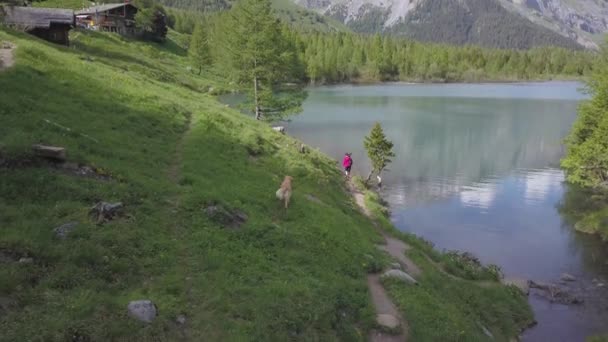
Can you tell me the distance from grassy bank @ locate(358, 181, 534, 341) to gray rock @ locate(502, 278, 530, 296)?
0.59 m

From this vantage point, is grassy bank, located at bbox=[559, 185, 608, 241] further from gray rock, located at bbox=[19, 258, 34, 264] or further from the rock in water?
gray rock, located at bbox=[19, 258, 34, 264]

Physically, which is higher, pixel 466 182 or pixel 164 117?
pixel 164 117

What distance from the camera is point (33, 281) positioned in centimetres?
1062

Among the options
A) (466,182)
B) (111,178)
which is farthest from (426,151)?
(111,178)

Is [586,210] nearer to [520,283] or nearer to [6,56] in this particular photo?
[520,283]

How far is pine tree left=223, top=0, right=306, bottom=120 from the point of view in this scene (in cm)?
4341

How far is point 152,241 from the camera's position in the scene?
13.6 metres

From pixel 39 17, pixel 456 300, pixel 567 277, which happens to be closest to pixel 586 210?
pixel 567 277

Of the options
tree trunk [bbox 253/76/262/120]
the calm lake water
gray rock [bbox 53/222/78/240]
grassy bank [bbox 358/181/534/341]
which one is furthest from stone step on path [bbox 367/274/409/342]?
tree trunk [bbox 253/76/262/120]

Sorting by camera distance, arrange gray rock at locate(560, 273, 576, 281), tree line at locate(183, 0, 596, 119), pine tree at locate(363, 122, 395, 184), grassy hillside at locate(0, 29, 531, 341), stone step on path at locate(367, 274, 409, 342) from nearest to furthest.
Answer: grassy hillside at locate(0, 29, 531, 341) < stone step on path at locate(367, 274, 409, 342) < gray rock at locate(560, 273, 576, 281) < pine tree at locate(363, 122, 395, 184) < tree line at locate(183, 0, 596, 119)

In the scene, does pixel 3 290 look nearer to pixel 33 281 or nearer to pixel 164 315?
pixel 33 281

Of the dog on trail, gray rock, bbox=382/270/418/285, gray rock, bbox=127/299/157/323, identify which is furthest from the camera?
the dog on trail

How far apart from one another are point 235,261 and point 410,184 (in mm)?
33189

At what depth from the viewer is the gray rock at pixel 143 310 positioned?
10.5m
